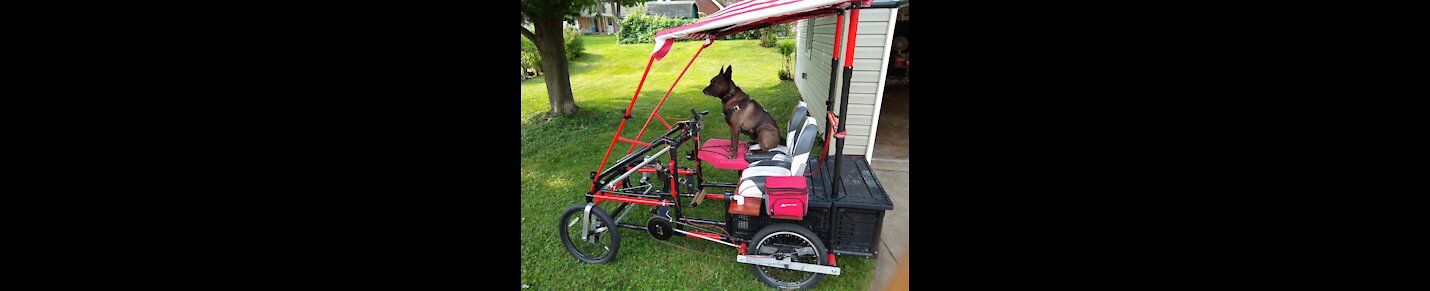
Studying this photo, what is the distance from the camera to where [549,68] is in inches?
348

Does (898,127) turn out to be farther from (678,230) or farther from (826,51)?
(678,230)

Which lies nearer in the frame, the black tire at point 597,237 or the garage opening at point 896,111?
the black tire at point 597,237

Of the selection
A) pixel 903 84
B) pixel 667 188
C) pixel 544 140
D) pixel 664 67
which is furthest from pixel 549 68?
pixel 664 67

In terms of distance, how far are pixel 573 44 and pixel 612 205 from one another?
1600 cm

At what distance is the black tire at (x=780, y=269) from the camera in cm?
307

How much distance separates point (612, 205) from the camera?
4652mm

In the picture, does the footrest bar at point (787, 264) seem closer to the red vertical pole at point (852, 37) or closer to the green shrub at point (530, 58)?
the red vertical pole at point (852, 37)

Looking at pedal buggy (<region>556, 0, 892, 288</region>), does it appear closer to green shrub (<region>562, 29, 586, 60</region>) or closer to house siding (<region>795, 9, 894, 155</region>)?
house siding (<region>795, 9, 894, 155</region>)

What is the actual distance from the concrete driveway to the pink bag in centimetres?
60

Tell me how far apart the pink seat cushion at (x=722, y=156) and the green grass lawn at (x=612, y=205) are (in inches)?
21.0

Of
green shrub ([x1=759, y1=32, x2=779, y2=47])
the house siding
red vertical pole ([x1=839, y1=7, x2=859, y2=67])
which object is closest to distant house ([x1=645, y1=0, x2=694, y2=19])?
green shrub ([x1=759, y1=32, x2=779, y2=47])

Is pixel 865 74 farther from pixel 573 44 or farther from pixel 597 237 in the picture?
pixel 573 44

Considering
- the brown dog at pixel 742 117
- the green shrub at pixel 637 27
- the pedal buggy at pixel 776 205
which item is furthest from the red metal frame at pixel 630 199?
the green shrub at pixel 637 27

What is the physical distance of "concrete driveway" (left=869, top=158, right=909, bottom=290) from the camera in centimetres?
354
